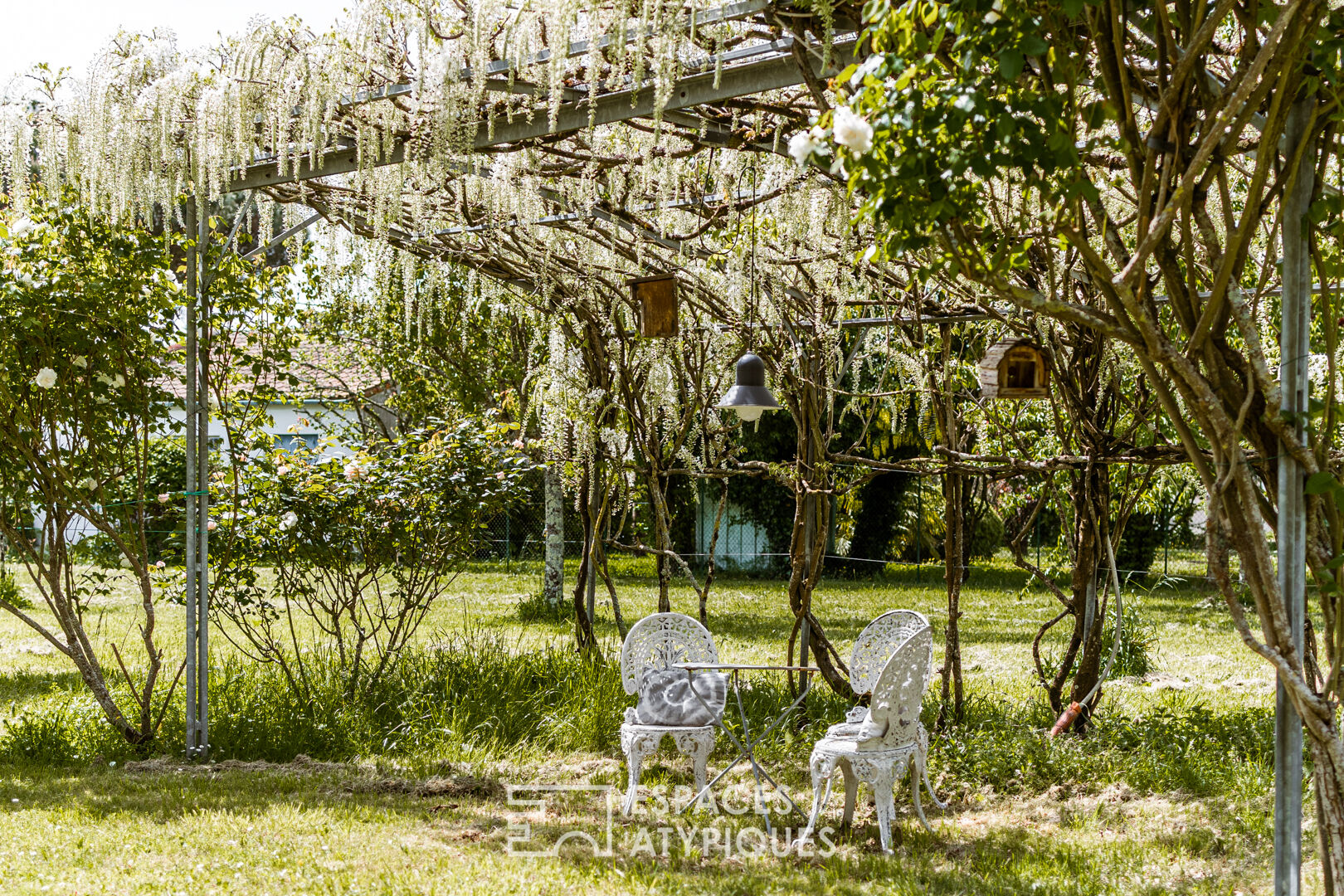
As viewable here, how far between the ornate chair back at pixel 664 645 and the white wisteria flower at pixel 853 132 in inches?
111

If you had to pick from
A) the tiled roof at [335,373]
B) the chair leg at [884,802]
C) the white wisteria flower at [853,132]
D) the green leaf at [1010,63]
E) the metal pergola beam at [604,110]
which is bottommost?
the chair leg at [884,802]

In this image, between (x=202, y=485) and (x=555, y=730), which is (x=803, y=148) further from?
(x=555, y=730)

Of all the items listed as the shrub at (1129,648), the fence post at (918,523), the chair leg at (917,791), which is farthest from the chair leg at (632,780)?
the fence post at (918,523)

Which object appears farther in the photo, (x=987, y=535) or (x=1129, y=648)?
(x=987, y=535)

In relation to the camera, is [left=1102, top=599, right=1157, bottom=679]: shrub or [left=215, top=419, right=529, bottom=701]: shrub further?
[left=1102, top=599, right=1157, bottom=679]: shrub

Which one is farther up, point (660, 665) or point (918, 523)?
point (918, 523)

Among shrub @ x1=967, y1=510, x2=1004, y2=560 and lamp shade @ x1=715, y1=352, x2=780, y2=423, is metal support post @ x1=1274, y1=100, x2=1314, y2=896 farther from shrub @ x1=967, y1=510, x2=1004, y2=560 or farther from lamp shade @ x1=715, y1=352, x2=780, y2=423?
shrub @ x1=967, y1=510, x2=1004, y2=560

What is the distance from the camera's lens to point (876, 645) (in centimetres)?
454

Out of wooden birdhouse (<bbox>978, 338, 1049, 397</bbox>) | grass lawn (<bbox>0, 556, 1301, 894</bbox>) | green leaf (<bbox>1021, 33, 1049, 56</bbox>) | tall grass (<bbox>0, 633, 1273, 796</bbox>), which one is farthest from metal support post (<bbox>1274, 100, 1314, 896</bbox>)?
tall grass (<bbox>0, 633, 1273, 796</bbox>)

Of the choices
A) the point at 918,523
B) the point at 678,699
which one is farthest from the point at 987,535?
the point at 678,699

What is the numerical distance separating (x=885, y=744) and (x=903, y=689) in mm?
203

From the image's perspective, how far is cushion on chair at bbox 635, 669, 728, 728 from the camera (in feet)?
13.7

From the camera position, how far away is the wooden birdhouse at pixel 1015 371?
4113mm

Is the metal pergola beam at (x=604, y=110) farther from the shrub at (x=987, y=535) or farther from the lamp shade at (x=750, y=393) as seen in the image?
the shrub at (x=987, y=535)
